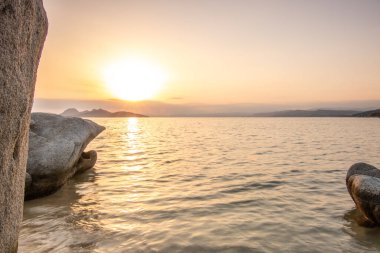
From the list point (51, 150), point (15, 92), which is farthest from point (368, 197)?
point (51, 150)

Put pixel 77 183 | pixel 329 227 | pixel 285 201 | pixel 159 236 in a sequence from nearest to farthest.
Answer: pixel 159 236
pixel 329 227
pixel 285 201
pixel 77 183

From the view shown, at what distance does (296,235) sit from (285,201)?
10.0 feet

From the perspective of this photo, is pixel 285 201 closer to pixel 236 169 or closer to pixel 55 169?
pixel 236 169

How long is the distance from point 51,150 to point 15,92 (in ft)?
24.7

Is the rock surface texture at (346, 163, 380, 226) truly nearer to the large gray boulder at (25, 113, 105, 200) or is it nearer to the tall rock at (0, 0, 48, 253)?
the tall rock at (0, 0, 48, 253)

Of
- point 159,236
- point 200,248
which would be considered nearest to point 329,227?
point 200,248

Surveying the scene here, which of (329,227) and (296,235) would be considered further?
(329,227)

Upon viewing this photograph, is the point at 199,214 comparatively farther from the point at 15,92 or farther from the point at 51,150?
the point at 15,92

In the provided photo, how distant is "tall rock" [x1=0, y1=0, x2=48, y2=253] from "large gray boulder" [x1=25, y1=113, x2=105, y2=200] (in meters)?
5.94

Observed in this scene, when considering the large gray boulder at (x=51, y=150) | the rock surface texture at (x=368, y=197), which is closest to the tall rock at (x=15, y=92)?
the large gray boulder at (x=51, y=150)

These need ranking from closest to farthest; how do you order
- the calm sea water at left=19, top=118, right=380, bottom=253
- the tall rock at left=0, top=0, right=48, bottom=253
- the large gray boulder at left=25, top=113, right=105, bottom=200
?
the tall rock at left=0, top=0, right=48, bottom=253, the calm sea water at left=19, top=118, right=380, bottom=253, the large gray boulder at left=25, top=113, right=105, bottom=200

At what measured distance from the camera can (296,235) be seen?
765 centimetres

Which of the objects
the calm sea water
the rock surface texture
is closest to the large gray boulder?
the calm sea water

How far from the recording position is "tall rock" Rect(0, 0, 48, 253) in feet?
13.5
